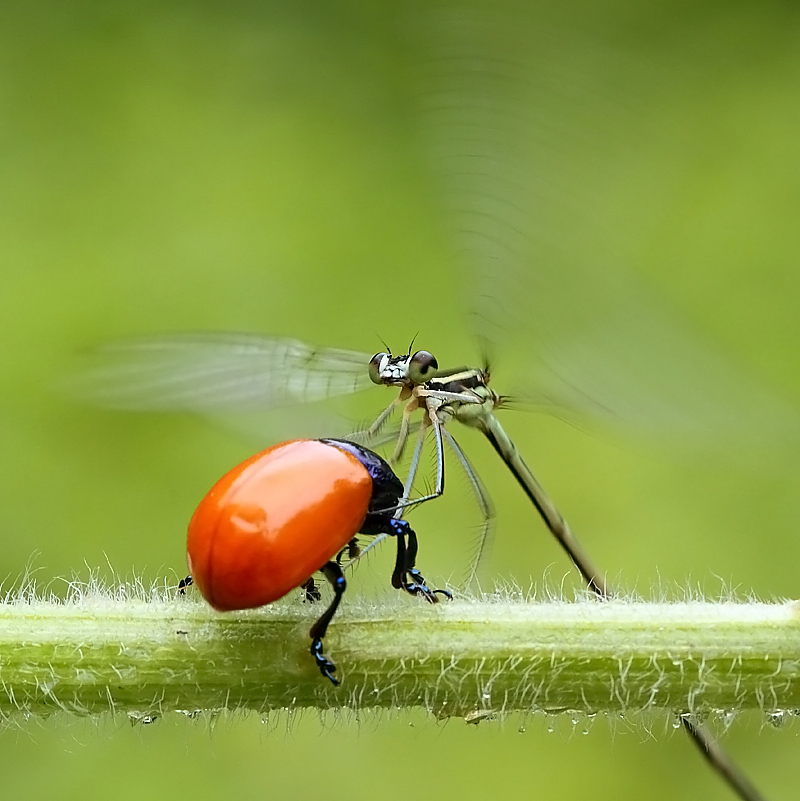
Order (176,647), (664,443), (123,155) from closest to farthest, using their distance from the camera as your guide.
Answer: (176,647) → (664,443) → (123,155)

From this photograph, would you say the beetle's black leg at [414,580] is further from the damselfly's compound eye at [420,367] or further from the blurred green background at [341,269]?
the blurred green background at [341,269]

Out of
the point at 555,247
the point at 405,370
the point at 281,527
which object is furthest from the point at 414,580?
the point at 555,247

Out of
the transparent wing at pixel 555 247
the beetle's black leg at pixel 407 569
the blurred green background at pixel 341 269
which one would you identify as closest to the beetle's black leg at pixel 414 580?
the beetle's black leg at pixel 407 569

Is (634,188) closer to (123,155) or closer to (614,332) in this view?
(614,332)

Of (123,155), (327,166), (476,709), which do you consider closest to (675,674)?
(476,709)

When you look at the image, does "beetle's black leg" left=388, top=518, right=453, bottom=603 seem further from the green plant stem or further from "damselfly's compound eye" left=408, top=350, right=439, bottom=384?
"damselfly's compound eye" left=408, top=350, right=439, bottom=384

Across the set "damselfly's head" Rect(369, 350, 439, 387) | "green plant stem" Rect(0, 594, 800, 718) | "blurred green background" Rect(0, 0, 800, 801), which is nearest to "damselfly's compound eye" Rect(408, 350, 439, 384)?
"damselfly's head" Rect(369, 350, 439, 387)
